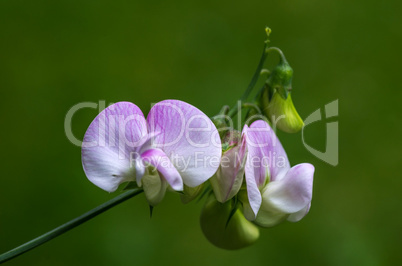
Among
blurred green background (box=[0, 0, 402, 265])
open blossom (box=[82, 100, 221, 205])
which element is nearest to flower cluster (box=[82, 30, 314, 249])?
open blossom (box=[82, 100, 221, 205])

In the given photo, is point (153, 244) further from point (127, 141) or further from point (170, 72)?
point (127, 141)

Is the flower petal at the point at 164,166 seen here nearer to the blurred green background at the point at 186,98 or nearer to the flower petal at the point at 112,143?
the flower petal at the point at 112,143

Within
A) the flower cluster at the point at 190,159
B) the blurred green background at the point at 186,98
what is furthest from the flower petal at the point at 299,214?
the blurred green background at the point at 186,98

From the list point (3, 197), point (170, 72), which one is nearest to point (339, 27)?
point (170, 72)

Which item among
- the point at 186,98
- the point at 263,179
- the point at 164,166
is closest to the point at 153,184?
the point at 164,166

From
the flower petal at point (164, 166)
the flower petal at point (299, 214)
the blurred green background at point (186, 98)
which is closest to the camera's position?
the flower petal at point (164, 166)

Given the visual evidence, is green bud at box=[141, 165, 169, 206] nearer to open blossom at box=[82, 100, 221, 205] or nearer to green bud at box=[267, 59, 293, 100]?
open blossom at box=[82, 100, 221, 205]
